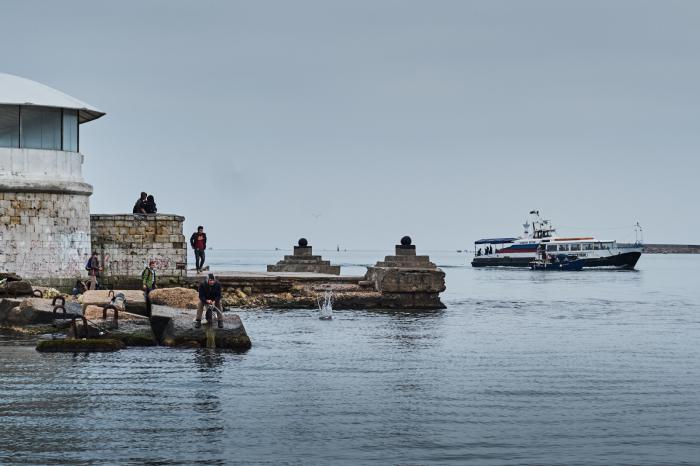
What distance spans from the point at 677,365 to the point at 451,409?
871 centimetres

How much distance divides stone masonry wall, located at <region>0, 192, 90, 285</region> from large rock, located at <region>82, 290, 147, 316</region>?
2.98 metres

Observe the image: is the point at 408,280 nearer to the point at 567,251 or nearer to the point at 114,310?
the point at 114,310

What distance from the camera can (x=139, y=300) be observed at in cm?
2806

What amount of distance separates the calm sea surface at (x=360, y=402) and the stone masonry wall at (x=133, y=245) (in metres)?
→ 4.75

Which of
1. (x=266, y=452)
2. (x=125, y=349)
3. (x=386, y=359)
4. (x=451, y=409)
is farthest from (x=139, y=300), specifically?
(x=266, y=452)

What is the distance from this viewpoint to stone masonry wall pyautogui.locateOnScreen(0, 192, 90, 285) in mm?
30125

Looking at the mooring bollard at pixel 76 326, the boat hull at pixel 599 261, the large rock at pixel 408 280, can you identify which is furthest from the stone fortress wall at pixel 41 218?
the boat hull at pixel 599 261

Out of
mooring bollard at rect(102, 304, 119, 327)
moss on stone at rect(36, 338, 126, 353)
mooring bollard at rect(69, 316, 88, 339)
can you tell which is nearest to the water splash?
mooring bollard at rect(102, 304, 119, 327)

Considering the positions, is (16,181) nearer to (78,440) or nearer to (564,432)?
(78,440)

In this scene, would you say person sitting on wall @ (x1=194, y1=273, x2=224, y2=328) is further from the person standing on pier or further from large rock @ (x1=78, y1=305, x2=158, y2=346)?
the person standing on pier

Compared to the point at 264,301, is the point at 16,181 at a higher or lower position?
higher

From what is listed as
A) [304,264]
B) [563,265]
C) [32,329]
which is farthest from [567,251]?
[32,329]

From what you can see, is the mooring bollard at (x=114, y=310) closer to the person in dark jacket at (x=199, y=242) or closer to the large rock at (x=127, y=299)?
the large rock at (x=127, y=299)

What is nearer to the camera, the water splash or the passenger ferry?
the water splash
